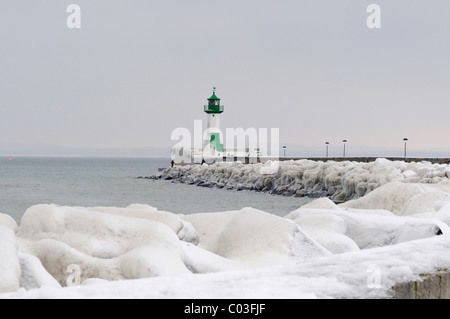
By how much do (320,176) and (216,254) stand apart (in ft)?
64.0

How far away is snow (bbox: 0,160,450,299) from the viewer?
7.73 feet

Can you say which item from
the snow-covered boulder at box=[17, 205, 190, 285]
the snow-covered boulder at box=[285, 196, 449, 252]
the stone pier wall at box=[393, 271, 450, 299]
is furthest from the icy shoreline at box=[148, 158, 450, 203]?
the stone pier wall at box=[393, 271, 450, 299]

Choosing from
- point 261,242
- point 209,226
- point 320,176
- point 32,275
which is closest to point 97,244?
point 32,275

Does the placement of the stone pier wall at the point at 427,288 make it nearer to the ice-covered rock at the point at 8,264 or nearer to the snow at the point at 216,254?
the snow at the point at 216,254

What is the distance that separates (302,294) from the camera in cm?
224

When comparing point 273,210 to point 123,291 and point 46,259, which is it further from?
point 123,291

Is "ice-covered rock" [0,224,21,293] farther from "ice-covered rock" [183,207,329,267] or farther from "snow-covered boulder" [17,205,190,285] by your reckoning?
"ice-covered rock" [183,207,329,267]

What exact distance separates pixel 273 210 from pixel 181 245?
47.9 feet

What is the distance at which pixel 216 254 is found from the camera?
4.92 m

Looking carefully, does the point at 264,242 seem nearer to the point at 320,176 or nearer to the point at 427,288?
the point at 427,288

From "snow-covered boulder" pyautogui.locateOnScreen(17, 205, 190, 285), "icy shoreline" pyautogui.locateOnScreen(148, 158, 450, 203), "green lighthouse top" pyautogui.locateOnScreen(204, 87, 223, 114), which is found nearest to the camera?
"snow-covered boulder" pyautogui.locateOnScreen(17, 205, 190, 285)

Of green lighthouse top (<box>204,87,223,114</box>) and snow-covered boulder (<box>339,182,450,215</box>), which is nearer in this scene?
snow-covered boulder (<box>339,182,450,215</box>)

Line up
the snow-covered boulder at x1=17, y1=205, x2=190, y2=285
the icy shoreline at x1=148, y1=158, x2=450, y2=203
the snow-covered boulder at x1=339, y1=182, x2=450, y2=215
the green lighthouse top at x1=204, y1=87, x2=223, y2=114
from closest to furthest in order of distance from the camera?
the snow-covered boulder at x1=17, y1=205, x2=190, y2=285 → the snow-covered boulder at x1=339, y1=182, x2=450, y2=215 → the icy shoreline at x1=148, y1=158, x2=450, y2=203 → the green lighthouse top at x1=204, y1=87, x2=223, y2=114

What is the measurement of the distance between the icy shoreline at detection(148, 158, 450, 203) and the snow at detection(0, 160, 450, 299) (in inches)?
427
